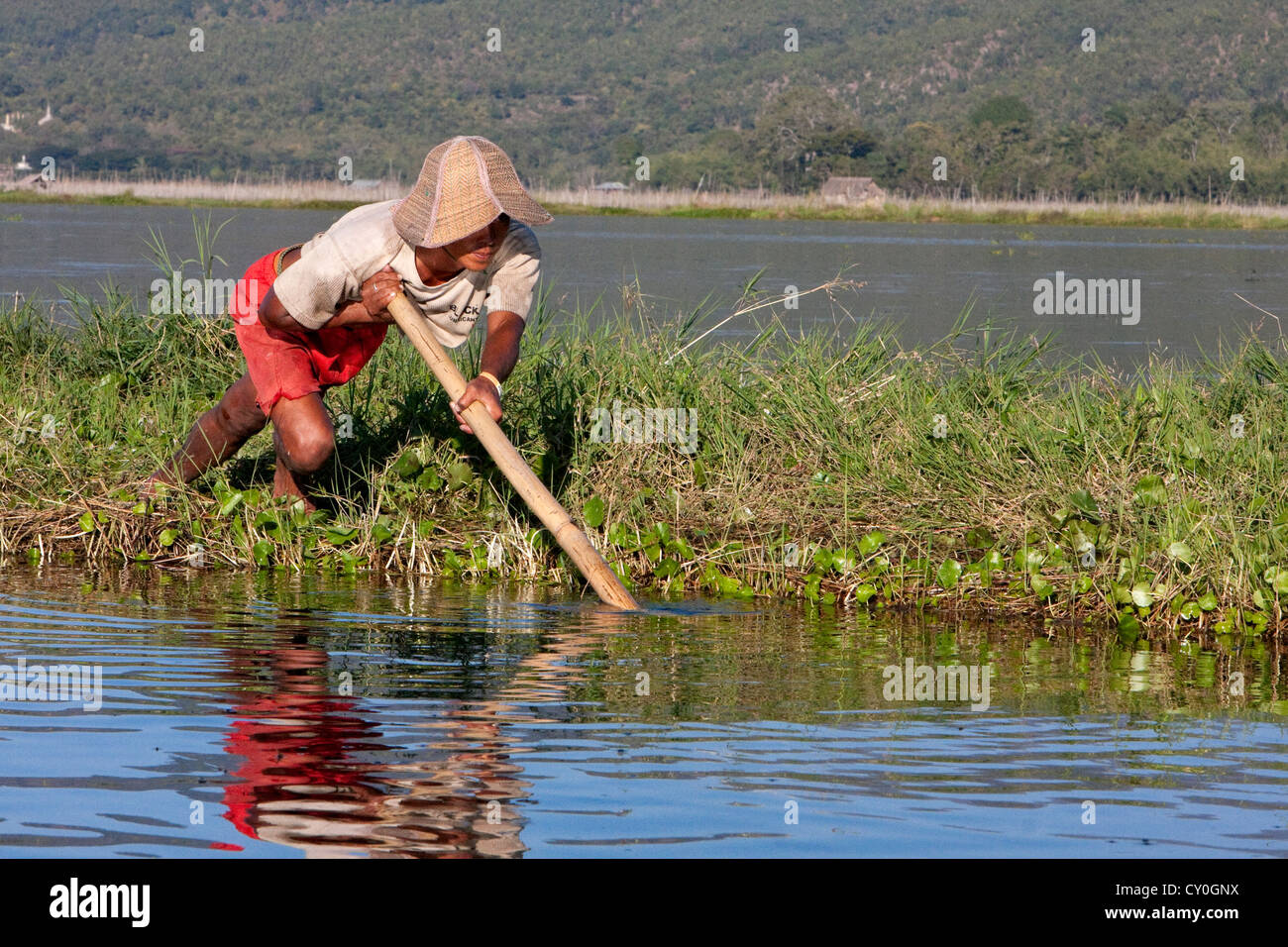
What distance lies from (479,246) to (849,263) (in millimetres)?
23963

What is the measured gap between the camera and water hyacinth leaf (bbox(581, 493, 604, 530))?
24.8 ft

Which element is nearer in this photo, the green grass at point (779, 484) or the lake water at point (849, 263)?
the green grass at point (779, 484)

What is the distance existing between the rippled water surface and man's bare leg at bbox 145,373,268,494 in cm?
69

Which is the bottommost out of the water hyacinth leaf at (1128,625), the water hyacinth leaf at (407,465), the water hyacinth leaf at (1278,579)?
Result: the water hyacinth leaf at (1128,625)

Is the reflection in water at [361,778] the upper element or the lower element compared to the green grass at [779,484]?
lower

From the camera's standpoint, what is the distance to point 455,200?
6.27 meters

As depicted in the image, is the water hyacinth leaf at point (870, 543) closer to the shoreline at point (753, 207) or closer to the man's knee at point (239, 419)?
the man's knee at point (239, 419)

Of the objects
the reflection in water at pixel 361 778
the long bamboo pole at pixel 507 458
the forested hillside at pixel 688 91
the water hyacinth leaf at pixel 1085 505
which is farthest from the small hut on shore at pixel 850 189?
the reflection in water at pixel 361 778

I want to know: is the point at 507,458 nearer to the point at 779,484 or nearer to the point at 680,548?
the point at 680,548

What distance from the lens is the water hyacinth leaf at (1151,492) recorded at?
278 inches

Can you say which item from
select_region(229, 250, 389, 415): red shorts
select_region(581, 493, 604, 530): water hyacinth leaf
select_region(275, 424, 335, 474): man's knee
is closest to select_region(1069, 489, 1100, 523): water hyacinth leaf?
select_region(581, 493, 604, 530): water hyacinth leaf

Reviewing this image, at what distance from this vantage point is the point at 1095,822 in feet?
14.4

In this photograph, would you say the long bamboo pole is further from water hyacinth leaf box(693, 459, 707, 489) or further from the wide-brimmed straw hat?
water hyacinth leaf box(693, 459, 707, 489)

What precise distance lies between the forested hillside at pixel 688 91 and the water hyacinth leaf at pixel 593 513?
67.3 metres
